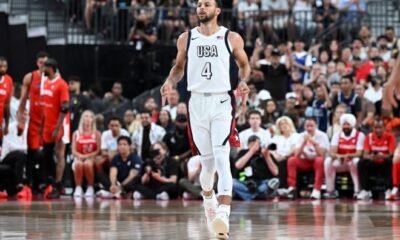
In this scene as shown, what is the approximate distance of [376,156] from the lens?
885 inches

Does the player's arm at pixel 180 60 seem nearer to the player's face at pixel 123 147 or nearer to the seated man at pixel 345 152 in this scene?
the seated man at pixel 345 152

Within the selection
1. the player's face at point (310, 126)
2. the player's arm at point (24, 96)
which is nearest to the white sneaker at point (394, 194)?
the player's face at point (310, 126)

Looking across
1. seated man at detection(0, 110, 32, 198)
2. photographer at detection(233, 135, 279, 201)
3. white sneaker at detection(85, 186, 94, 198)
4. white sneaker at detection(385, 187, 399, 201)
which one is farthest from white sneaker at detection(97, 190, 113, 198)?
white sneaker at detection(385, 187, 399, 201)

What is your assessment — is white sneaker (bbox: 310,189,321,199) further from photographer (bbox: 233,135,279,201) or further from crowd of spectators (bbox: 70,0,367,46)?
crowd of spectators (bbox: 70,0,367,46)

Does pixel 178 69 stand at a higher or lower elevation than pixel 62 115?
higher

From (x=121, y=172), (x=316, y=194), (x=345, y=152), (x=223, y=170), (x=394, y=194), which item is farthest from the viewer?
(x=121, y=172)

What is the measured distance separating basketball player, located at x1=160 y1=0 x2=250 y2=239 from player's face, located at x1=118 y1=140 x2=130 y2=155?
10371 millimetres

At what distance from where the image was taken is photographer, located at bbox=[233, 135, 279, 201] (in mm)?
22016

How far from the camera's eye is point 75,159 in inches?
934

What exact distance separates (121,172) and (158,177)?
106 cm

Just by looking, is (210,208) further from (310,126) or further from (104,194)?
(104,194)

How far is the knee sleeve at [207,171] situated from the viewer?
12944 millimetres

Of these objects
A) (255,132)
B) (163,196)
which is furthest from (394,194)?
(163,196)

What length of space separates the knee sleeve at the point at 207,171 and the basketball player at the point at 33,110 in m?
10.0
